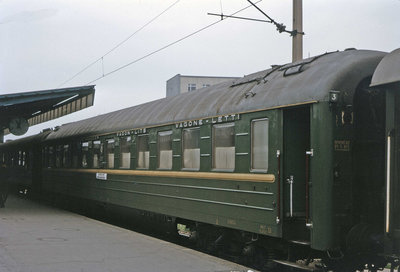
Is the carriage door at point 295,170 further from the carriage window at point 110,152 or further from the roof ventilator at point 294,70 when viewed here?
the carriage window at point 110,152

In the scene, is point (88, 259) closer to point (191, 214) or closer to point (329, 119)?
point (191, 214)

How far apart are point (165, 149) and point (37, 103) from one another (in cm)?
1066

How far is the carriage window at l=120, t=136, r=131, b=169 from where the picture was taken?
1368cm

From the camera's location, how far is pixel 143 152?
1286 centimetres

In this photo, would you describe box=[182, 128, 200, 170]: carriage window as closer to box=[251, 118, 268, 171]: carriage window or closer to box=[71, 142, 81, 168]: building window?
box=[251, 118, 268, 171]: carriage window

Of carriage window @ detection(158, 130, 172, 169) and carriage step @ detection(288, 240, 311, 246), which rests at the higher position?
carriage window @ detection(158, 130, 172, 169)

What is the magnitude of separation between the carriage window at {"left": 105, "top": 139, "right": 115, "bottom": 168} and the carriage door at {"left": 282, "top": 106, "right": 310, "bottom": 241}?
7.68m

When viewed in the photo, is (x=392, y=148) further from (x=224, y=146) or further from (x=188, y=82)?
(x=188, y=82)

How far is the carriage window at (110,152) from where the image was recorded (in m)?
14.8

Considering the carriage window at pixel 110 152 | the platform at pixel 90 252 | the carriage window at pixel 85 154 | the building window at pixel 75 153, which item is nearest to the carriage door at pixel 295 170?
the platform at pixel 90 252

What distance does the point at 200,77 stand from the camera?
2864 inches

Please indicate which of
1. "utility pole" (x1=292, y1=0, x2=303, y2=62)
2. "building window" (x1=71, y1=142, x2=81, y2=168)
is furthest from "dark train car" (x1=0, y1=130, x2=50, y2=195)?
"utility pole" (x1=292, y1=0, x2=303, y2=62)

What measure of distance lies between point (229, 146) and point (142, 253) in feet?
7.80

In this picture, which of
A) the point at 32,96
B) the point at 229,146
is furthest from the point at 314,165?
the point at 32,96
